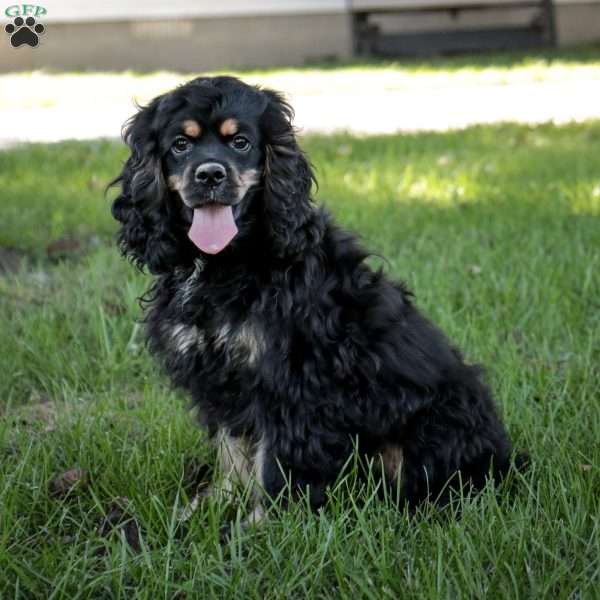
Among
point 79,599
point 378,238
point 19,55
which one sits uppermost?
point 19,55

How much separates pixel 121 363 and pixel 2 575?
1845 millimetres

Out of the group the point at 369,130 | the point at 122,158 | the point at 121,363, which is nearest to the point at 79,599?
the point at 121,363

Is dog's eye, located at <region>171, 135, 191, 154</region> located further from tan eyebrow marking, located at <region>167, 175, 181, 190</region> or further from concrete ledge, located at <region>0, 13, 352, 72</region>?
concrete ledge, located at <region>0, 13, 352, 72</region>

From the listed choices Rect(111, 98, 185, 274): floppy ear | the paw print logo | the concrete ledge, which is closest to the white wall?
the concrete ledge

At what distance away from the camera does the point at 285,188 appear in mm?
3379

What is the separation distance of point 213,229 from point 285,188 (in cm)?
28

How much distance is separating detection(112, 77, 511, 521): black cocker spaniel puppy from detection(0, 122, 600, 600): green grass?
190 mm

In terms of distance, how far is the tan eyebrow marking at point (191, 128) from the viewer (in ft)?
10.7

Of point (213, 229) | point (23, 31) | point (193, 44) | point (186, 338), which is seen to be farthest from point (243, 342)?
point (193, 44)

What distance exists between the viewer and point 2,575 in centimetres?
276

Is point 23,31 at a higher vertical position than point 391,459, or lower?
higher

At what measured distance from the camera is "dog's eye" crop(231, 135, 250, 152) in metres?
3.32

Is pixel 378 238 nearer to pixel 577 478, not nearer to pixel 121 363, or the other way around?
pixel 121 363

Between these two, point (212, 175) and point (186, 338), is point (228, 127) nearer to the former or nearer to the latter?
point (212, 175)
